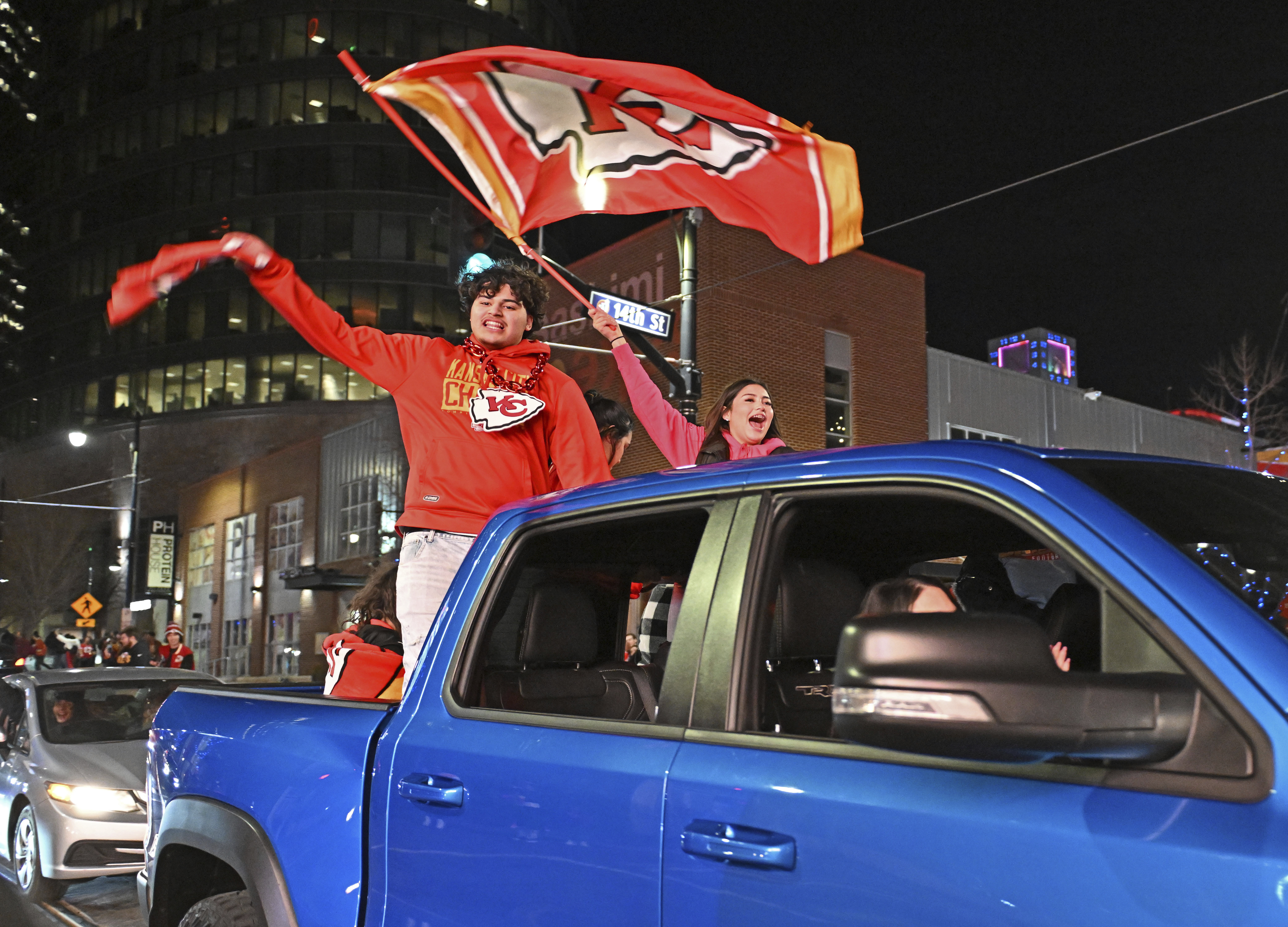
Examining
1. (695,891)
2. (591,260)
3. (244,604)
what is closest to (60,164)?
(244,604)

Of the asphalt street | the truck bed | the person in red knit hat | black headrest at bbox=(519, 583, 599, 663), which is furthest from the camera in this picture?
the person in red knit hat

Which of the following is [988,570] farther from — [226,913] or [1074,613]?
[226,913]

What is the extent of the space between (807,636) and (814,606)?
0.22 ft

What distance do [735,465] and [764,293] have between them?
22.5 metres

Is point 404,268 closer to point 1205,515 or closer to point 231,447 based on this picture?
point 231,447

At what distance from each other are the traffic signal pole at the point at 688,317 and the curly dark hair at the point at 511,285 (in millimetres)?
7544

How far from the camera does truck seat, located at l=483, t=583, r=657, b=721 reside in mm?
2908

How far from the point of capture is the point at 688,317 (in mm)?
11945

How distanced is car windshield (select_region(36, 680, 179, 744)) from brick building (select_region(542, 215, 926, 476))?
42.3ft

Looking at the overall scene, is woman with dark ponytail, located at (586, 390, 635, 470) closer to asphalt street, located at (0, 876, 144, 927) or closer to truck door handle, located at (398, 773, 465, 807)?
truck door handle, located at (398, 773, 465, 807)

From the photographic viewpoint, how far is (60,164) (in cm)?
5891

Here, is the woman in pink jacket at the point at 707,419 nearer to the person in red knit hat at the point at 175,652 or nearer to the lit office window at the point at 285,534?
the person in red knit hat at the point at 175,652

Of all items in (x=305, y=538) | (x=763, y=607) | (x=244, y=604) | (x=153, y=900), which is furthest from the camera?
(x=244, y=604)

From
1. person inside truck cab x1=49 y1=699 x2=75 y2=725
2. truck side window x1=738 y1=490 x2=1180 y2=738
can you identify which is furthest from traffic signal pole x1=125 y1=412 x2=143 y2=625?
truck side window x1=738 y1=490 x2=1180 y2=738
